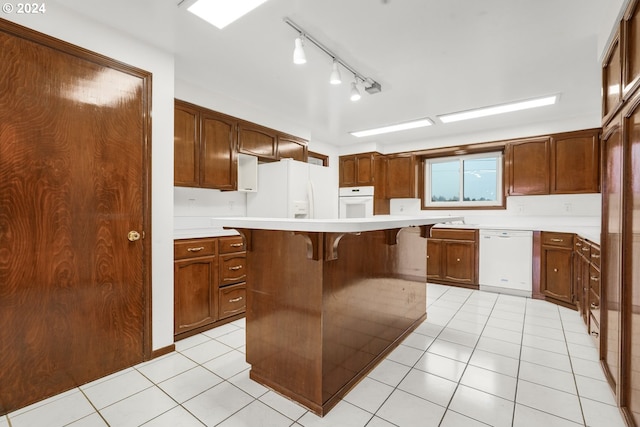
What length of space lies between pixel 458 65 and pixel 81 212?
317cm

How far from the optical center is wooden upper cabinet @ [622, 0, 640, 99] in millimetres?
1411

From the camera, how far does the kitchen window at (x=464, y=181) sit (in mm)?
4863

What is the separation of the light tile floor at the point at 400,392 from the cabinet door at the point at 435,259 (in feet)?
6.41

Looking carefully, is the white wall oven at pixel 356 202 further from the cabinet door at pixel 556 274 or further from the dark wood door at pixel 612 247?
the dark wood door at pixel 612 247

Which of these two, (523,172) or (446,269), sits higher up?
(523,172)

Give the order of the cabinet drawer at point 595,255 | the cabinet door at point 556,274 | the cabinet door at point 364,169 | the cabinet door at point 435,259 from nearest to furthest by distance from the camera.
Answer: the cabinet drawer at point 595,255 → the cabinet door at point 556,274 → the cabinet door at point 435,259 → the cabinet door at point 364,169

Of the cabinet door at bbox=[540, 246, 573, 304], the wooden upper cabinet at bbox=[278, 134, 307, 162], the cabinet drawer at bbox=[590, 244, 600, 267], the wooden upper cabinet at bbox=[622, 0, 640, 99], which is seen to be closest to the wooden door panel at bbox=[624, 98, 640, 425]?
the wooden upper cabinet at bbox=[622, 0, 640, 99]

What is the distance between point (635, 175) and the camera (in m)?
1.42

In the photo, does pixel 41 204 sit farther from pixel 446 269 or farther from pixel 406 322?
pixel 446 269

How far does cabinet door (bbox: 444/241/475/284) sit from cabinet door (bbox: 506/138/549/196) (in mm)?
1084

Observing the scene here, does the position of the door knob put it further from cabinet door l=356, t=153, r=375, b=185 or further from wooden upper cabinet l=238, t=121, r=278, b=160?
cabinet door l=356, t=153, r=375, b=185

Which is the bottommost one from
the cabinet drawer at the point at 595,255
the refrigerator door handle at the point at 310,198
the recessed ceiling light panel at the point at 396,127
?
the cabinet drawer at the point at 595,255

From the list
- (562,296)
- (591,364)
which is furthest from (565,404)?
(562,296)

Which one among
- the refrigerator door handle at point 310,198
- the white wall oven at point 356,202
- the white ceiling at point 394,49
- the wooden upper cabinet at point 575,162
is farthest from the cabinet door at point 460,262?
the refrigerator door handle at point 310,198
